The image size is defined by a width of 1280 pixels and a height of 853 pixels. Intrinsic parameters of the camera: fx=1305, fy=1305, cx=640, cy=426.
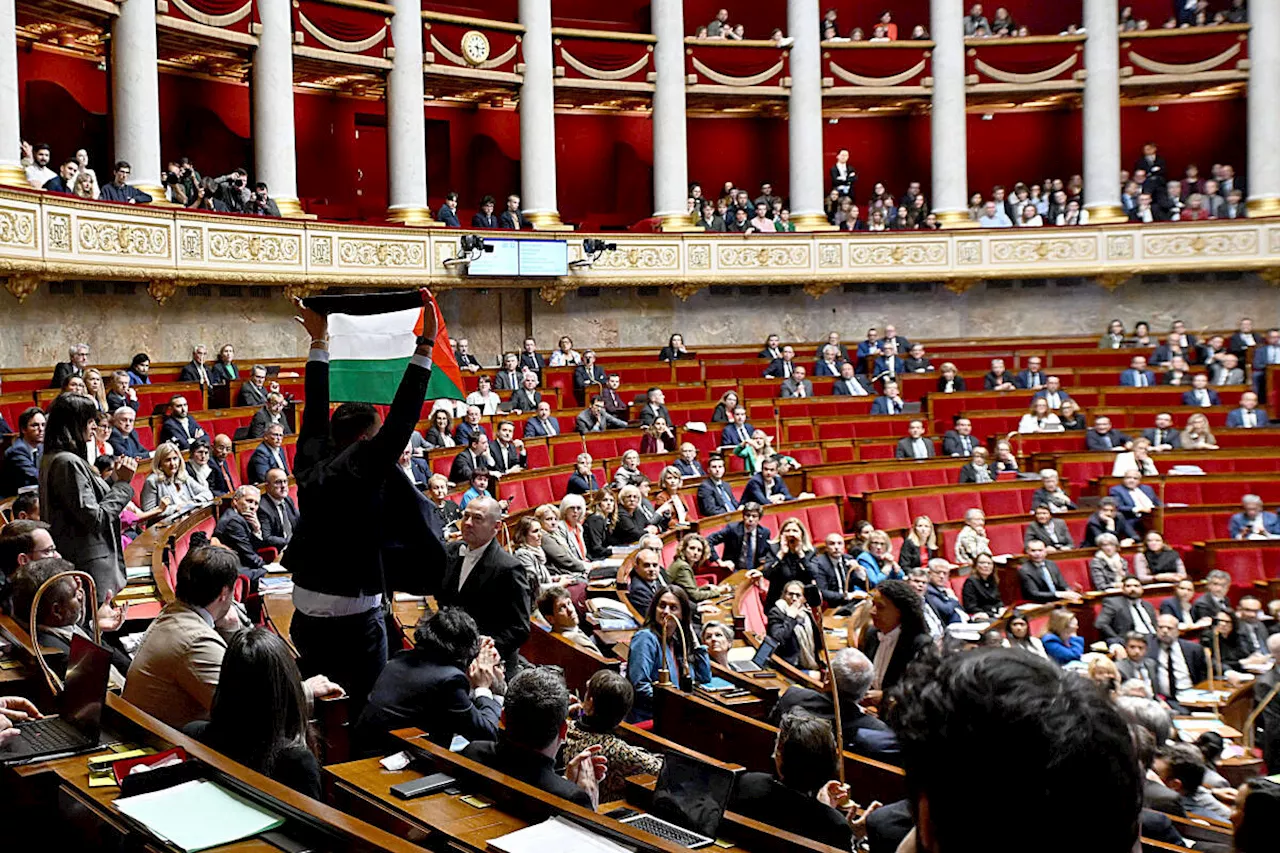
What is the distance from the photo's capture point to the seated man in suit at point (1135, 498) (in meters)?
10.7

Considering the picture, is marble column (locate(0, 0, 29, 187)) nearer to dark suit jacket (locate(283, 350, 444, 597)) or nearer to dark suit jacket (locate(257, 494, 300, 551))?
dark suit jacket (locate(257, 494, 300, 551))

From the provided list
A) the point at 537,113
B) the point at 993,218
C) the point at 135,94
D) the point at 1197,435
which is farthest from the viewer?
the point at 993,218

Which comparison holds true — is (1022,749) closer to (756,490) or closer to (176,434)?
(176,434)

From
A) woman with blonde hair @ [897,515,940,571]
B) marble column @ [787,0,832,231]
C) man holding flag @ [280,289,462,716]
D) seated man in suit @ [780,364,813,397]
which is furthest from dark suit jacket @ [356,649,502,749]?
marble column @ [787,0,832,231]

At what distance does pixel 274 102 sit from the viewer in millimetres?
14453

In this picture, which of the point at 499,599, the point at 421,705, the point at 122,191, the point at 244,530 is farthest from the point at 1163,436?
the point at 421,705

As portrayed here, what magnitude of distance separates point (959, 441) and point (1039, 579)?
11.7ft

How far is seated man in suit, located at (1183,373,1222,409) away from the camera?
44.0 feet

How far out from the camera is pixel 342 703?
352 centimetres

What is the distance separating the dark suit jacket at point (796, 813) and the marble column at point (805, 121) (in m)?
15.1

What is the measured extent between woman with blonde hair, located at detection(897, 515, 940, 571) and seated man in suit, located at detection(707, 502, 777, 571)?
109cm

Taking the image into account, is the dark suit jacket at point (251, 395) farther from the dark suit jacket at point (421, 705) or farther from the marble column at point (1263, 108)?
the marble column at point (1263, 108)

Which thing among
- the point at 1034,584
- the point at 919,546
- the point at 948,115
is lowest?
the point at 1034,584

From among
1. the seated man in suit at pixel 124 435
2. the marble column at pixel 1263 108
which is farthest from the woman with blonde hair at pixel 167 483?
the marble column at pixel 1263 108
